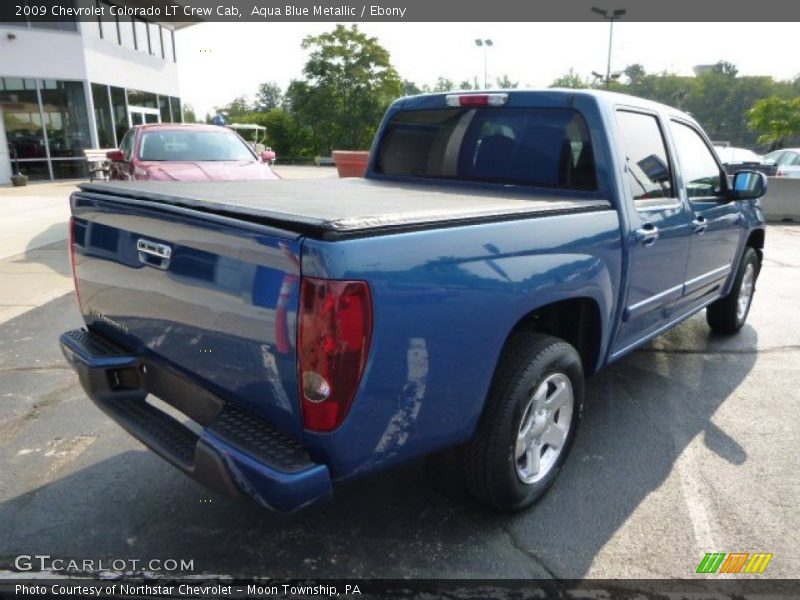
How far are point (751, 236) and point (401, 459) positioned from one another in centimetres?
441

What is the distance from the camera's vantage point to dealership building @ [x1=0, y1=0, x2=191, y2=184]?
18.2 meters

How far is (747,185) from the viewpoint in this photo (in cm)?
420

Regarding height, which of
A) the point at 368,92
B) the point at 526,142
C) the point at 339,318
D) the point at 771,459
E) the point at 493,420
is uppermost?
the point at 368,92

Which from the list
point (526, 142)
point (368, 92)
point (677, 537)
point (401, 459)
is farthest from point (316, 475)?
point (368, 92)

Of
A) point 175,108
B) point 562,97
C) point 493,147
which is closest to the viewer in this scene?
point 562,97

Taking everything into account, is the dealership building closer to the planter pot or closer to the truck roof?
the planter pot

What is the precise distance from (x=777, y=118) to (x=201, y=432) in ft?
120

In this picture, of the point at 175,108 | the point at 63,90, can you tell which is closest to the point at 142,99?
the point at 175,108

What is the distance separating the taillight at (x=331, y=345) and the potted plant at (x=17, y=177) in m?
20.1

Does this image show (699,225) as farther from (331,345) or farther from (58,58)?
(58,58)

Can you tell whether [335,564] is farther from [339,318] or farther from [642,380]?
[642,380]

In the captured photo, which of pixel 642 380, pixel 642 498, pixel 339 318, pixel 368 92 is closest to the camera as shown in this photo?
pixel 339 318

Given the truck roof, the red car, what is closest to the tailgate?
the truck roof

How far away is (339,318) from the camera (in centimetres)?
179
